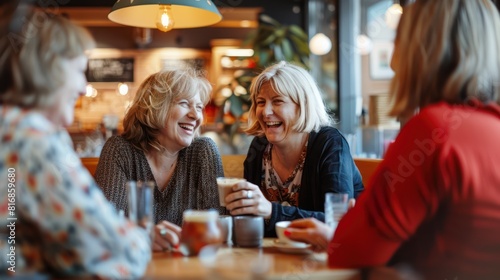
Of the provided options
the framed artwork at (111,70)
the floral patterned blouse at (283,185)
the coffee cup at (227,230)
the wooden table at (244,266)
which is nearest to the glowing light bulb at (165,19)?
the floral patterned blouse at (283,185)

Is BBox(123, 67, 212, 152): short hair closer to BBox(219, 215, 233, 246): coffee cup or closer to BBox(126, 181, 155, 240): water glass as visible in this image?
BBox(219, 215, 233, 246): coffee cup

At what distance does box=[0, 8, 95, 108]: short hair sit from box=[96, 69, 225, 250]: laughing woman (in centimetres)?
115

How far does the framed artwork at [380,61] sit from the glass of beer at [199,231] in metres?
5.97

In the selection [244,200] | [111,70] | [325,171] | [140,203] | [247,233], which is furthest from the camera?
[111,70]

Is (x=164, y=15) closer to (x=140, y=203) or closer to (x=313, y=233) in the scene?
(x=140, y=203)

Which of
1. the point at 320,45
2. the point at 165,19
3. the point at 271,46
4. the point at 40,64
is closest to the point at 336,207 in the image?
the point at 40,64

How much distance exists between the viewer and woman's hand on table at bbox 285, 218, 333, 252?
5.31 ft

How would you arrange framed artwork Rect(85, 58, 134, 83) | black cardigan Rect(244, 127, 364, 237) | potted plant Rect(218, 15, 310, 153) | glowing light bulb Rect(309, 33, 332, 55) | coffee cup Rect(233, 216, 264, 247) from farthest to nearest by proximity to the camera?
framed artwork Rect(85, 58, 134, 83)
glowing light bulb Rect(309, 33, 332, 55)
potted plant Rect(218, 15, 310, 153)
black cardigan Rect(244, 127, 364, 237)
coffee cup Rect(233, 216, 264, 247)

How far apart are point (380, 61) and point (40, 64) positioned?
6550mm

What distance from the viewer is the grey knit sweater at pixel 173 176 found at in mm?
2389

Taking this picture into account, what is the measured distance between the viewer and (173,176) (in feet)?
8.18

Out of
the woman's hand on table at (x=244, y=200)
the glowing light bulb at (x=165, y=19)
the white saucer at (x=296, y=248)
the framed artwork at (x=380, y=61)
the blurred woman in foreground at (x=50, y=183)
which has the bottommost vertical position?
the white saucer at (x=296, y=248)

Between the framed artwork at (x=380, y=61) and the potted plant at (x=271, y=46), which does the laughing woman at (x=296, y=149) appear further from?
the framed artwork at (x=380, y=61)

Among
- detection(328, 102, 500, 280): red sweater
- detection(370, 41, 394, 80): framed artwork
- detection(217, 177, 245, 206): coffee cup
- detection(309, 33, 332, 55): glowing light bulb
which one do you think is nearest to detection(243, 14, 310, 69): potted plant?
detection(309, 33, 332, 55): glowing light bulb
